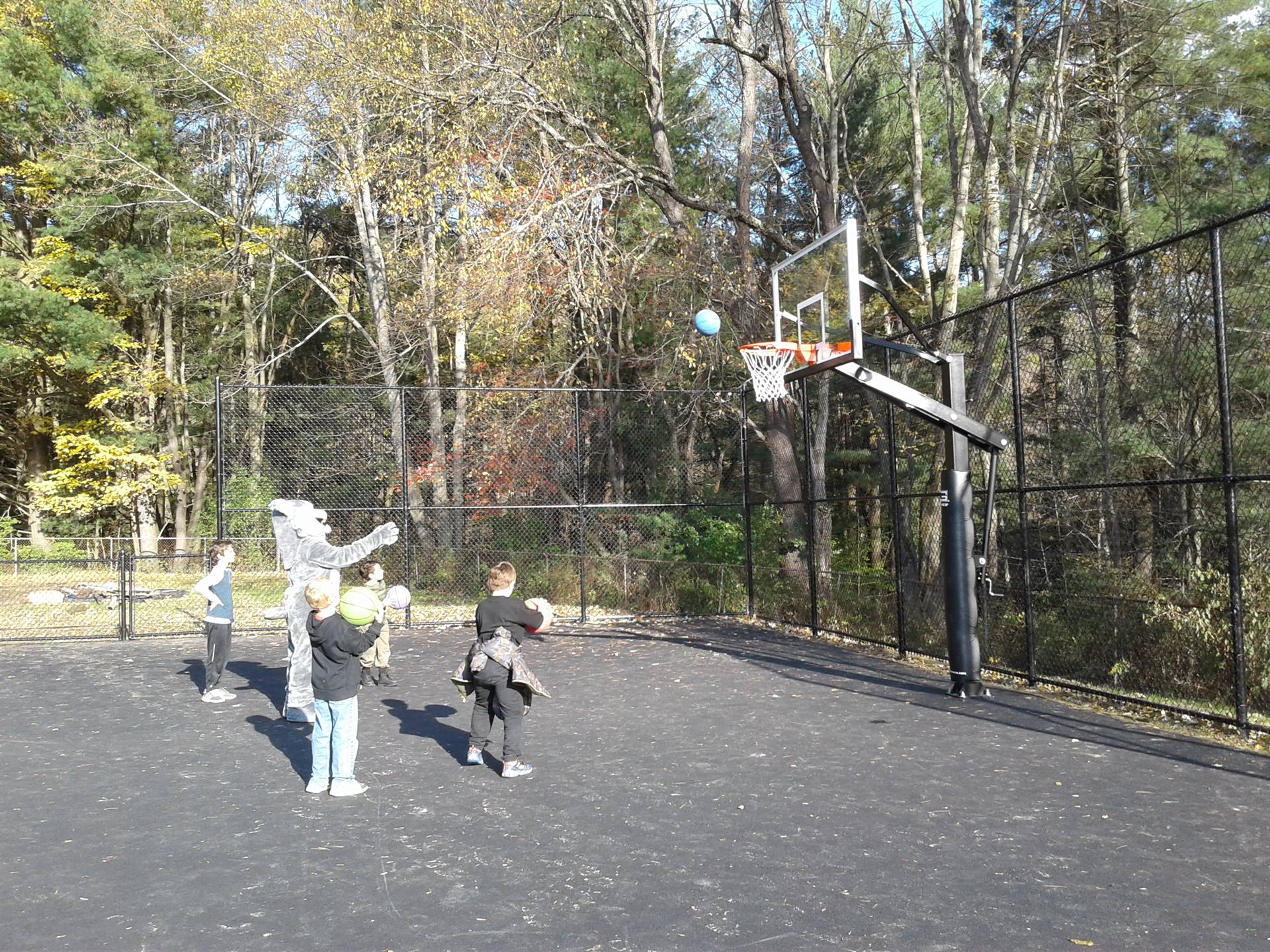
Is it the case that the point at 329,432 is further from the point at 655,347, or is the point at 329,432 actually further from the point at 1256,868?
the point at 1256,868

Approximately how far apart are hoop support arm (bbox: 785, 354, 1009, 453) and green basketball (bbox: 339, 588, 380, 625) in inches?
173

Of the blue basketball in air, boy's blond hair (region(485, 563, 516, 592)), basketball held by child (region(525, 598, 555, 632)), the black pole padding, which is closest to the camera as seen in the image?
basketball held by child (region(525, 598, 555, 632))

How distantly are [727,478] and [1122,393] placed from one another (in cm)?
1327

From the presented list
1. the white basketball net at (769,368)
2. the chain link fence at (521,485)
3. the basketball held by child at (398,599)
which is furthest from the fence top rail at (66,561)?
the white basketball net at (769,368)

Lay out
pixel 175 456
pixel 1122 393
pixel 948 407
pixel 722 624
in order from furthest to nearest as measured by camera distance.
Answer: pixel 175 456 < pixel 722 624 < pixel 1122 393 < pixel 948 407

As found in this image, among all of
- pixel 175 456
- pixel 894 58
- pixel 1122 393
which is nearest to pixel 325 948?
pixel 1122 393

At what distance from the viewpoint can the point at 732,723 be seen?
8234 millimetres

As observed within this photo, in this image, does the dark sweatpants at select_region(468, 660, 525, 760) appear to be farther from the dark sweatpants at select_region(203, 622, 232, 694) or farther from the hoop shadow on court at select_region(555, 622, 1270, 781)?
the dark sweatpants at select_region(203, 622, 232, 694)

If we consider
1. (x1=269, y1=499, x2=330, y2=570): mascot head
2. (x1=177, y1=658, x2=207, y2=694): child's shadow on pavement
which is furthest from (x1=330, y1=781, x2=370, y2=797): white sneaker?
(x1=177, y1=658, x2=207, y2=694): child's shadow on pavement

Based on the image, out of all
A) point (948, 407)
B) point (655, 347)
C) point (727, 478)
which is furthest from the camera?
point (727, 478)

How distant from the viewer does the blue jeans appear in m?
6.27

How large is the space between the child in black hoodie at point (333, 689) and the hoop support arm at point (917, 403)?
4.48 metres

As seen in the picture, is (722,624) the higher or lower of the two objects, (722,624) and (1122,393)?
the lower

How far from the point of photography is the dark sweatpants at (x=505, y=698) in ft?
21.9
